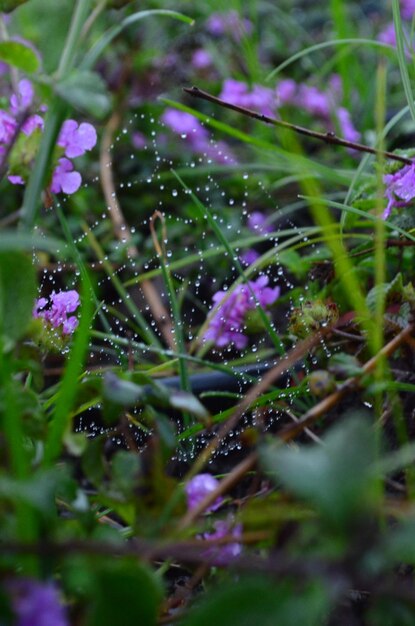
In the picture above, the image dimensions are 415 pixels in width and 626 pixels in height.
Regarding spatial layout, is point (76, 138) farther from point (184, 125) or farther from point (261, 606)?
point (184, 125)

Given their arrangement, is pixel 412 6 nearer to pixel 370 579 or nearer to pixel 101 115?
pixel 101 115

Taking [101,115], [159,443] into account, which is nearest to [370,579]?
[159,443]

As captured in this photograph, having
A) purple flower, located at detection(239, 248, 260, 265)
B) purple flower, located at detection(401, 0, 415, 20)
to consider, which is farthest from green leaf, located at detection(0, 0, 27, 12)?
purple flower, located at detection(401, 0, 415, 20)

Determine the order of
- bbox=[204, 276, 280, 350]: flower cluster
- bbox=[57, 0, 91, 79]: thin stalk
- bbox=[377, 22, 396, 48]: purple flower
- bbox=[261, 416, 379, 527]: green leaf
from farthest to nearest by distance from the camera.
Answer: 1. bbox=[377, 22, 396, 48]: purple flower
2. bbox=[204, 276, 280, 350]: flower cluster
3. bbox=[57, 0, 91, 79]: thin stalk
4. bbox=[261, 416, 379, 527]: green leaf

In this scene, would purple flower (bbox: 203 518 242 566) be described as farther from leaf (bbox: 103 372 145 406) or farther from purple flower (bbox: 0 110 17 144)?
purple flower (bbox: 0 110 17 144)

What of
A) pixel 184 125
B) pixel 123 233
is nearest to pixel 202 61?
pixel 184 125

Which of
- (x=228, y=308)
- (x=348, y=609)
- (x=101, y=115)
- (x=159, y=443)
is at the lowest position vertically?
(x=348, y=609)
